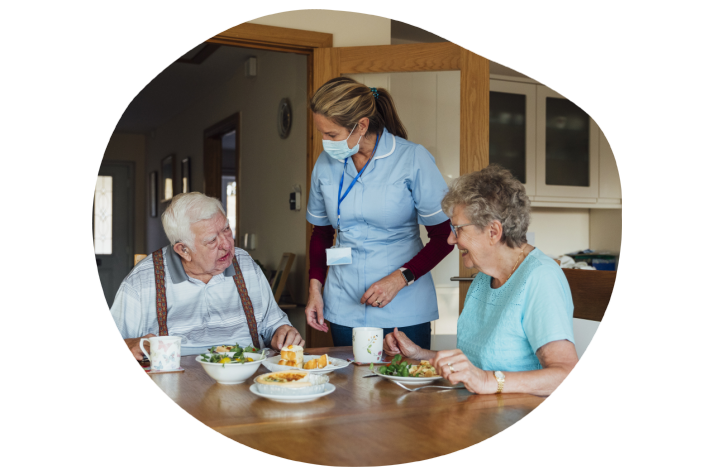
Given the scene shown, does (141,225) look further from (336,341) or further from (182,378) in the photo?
(182,378)

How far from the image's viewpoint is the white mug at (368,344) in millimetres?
1572

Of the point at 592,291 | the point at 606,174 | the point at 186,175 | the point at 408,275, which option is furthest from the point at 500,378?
the point at 186,175

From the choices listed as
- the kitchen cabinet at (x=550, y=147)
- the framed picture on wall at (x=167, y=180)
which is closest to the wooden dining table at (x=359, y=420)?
the kitchen cabinet at (x=550, y=147)

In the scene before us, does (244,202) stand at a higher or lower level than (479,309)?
higher

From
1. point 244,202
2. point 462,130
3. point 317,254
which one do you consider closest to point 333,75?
point 462,130

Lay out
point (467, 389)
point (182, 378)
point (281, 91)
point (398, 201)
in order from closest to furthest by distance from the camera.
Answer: point (467, 389), point (182, 378), point (398, 201), point (281, 91)

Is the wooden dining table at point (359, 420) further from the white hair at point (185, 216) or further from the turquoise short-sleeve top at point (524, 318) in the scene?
the white hair at point (185, 216)

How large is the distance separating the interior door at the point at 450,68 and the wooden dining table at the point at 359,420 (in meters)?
1.69

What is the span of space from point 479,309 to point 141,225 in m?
7.09

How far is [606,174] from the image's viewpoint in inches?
180

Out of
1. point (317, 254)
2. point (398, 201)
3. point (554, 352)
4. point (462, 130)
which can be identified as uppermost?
point (462, 130)

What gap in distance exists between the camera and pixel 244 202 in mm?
5016

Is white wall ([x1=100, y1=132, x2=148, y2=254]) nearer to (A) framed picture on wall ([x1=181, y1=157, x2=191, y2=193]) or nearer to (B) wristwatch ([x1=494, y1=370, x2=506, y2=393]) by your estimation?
(A) framed picture on wall ([x1=181, y1=157, x2=191, y2=193])

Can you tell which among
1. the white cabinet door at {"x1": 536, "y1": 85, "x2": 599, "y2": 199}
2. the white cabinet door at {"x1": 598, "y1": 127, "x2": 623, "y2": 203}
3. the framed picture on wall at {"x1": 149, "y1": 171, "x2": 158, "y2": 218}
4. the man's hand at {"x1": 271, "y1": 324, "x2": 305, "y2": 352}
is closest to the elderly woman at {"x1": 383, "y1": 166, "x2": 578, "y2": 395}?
the man's hand at {"x1": 271, "y1": 324, "x2": 305, "y2": 352}
